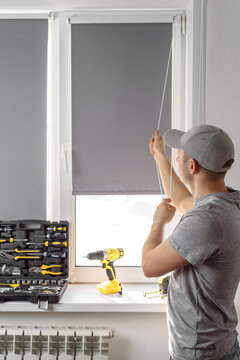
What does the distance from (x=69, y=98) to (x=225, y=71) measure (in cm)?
101

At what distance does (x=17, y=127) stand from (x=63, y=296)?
1019mm

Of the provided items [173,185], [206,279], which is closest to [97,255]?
[173,185]

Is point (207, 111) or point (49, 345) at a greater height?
point (207, 111)

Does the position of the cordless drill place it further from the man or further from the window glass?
the man

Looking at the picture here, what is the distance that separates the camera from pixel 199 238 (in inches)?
43.5

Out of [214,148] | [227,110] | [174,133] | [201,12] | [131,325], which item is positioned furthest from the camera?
[131,325]

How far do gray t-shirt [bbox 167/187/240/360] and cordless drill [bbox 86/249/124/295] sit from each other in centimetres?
93

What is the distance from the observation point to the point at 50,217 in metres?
2.38

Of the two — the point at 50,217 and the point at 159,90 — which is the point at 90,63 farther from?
the point at 50,217

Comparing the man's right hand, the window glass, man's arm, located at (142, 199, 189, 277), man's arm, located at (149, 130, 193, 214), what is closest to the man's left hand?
man's arm, located at (142, 199, 189, 277)

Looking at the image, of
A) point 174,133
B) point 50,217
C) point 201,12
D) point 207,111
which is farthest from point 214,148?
point 50,217

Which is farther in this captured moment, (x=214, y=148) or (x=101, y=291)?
(x=101, y=291)

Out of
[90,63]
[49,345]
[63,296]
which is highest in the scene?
[90,63]

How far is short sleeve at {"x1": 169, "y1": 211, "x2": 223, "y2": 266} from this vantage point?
1.10 m
